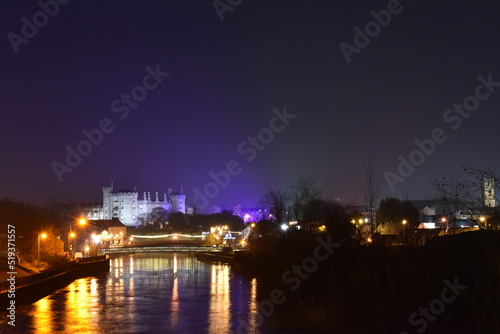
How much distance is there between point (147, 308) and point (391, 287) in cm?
1689

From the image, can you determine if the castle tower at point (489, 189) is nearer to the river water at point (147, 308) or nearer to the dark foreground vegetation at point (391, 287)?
the dark foreground vegetation at point (391, 287)

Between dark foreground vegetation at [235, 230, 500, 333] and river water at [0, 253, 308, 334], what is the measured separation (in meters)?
2.29

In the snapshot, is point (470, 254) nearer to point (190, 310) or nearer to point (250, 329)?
point (250, 329)

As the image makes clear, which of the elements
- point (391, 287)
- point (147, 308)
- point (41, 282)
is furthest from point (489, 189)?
point (41, 282)

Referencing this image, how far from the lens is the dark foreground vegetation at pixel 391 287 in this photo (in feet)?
57.0

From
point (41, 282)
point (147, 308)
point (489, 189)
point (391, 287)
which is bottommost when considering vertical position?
point (147, 308)

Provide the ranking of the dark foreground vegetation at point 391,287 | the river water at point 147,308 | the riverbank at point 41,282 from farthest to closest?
the riverbank at point 41,282 → the river water at point 147,308 → the dark foreground vegetation at point 391,287

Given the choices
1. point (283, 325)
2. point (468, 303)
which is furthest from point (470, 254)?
point (283, 325)

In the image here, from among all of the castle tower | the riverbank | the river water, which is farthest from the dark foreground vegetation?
the riverbank

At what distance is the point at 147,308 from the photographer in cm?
3444

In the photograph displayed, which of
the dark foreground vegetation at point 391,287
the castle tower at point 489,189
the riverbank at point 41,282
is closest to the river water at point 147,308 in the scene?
the riverbank at point 41,282

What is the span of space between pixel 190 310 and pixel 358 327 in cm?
1236

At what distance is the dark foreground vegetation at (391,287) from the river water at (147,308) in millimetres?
2291

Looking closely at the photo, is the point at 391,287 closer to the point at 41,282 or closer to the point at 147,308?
the point at 147,308
